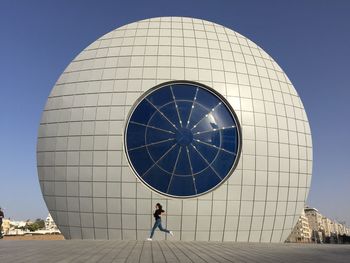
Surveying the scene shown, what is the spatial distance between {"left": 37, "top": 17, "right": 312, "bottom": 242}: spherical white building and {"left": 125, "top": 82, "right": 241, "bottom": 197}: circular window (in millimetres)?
55

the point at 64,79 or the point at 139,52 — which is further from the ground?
the point at 139,52

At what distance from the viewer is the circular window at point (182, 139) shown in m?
17.9

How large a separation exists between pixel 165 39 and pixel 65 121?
7991 millimetres

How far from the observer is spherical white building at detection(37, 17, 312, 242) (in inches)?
707

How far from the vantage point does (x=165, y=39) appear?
20984 mm

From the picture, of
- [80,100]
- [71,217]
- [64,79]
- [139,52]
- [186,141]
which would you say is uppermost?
[139,52]

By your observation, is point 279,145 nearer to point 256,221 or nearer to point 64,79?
point 256,221

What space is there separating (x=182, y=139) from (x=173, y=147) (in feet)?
2.17

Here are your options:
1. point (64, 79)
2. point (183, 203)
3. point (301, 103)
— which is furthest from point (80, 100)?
point (301, 103)

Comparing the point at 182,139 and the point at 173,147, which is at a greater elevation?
the point at 182,139

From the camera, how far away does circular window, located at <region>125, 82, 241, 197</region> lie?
17906 mm

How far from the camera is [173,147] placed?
1808cm

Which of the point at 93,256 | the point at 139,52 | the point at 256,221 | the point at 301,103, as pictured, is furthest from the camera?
the point at 301,103

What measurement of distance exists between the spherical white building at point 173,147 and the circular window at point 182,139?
0.18ft
